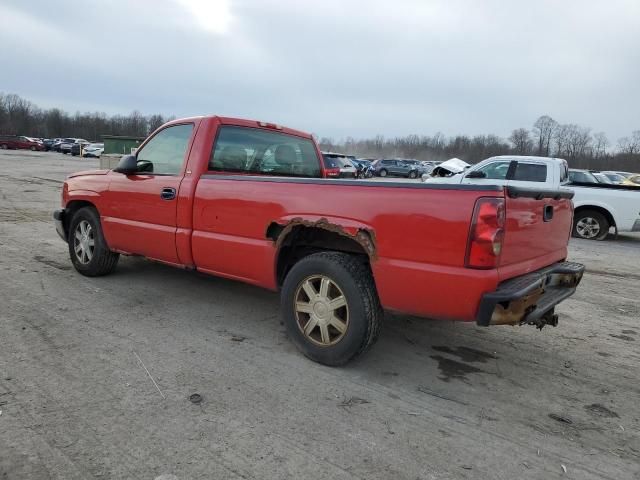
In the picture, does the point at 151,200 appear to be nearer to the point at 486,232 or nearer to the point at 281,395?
the point at 281,395

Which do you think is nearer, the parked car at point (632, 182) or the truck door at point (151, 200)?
the truck door at point (151, 200)

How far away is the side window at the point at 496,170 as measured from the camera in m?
11.0

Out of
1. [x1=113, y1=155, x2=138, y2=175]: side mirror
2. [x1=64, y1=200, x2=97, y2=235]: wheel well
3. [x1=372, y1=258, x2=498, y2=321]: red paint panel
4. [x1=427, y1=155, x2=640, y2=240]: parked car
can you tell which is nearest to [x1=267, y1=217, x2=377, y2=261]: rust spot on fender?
[x1=372, y1=258, x2=498, y2=321]: red paint panel

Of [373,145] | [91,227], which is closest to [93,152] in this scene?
[91,227]

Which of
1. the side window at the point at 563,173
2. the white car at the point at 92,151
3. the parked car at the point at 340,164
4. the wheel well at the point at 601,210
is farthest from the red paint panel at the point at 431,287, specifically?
the white car at the point at 92,151

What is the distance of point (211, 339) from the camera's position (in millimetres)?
4078

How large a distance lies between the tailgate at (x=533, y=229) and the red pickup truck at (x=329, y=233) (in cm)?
1

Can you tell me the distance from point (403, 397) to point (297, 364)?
0.85 meters

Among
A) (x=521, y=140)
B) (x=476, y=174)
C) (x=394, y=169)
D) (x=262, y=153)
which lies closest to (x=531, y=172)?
(x=476, y=174)

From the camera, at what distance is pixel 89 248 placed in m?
5.74

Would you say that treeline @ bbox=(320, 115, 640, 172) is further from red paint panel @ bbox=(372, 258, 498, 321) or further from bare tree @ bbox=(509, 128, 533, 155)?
red paint panel @ bbox=(372, 258, 498, 321)

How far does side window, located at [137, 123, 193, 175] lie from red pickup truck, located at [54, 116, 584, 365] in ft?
0.06

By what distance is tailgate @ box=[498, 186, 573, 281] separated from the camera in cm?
300

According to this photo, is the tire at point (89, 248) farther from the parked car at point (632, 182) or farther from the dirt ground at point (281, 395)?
the parked car at point (632, 182)
